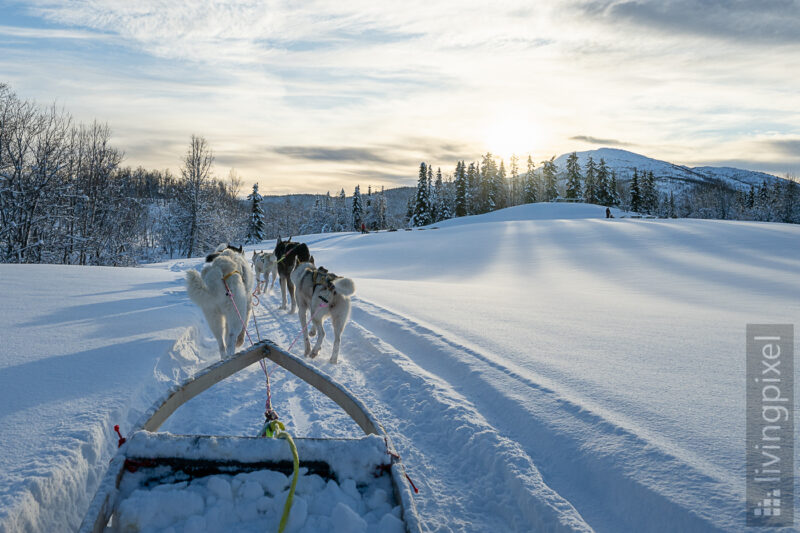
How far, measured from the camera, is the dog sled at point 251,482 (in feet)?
6.59

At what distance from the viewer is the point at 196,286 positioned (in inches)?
205

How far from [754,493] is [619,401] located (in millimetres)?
1311

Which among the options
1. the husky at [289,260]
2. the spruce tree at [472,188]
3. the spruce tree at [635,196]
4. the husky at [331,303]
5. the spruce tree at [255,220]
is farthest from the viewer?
the spruce tree at [472,188]

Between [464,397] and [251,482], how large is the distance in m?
2.41

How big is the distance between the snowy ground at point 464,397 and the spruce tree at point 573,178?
191 ft

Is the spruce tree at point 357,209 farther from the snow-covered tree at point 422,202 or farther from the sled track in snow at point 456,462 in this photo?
the sled track in snow at point 456,462

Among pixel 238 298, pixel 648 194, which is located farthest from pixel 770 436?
pixel 648 194

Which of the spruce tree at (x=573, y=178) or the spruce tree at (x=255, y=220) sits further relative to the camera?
the spruce tree at (x=573, y=178)

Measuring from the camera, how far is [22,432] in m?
2.81

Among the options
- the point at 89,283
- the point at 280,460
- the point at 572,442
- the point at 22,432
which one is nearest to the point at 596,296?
the point at 572,442

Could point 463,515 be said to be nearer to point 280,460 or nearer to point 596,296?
point 280,460

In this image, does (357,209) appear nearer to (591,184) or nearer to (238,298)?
(591,184)

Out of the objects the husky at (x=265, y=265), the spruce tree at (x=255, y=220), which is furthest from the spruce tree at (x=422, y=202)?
the husky at (x=265, y=265)

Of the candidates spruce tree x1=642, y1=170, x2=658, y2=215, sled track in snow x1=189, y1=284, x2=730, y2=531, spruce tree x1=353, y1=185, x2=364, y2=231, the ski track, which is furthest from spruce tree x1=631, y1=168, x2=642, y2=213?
sled track in snow x1=189, y1=284, x2=730, y2=531
